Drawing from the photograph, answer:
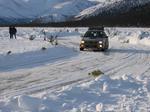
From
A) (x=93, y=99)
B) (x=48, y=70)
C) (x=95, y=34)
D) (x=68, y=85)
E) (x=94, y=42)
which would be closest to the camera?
(x=93, y=99)

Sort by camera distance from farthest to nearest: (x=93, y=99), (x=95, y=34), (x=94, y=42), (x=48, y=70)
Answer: (x=95, y=34)
(x=94, y=42)
(x=48, y=70)
(x=93, y=99)

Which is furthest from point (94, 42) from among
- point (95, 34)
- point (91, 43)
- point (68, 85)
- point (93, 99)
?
point (93, 99)

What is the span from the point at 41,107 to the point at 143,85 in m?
4.46

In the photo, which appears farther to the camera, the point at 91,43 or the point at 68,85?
the point at 91,43

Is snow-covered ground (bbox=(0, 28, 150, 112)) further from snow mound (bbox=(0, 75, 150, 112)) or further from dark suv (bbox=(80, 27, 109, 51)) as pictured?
dark suv (bbox=(80, 27, 109, 51))

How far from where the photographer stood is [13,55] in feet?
79.1

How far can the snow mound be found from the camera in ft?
33.1

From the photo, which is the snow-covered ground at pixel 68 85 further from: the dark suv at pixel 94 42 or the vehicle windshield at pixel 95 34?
the vehicle windshield at pixel 95 34

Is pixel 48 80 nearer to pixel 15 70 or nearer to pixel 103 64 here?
pixel 15 70

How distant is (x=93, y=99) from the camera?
11383 mm

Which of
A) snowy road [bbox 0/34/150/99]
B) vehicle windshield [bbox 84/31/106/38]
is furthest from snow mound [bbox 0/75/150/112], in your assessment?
vehicle windshield [bbox 84/31/106/38]

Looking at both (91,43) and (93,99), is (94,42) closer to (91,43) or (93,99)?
(91,43)

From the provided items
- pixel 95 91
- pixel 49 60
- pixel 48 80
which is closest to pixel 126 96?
pixel 95 91

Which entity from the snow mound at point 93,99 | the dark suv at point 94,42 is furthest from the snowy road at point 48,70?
the dark suv at point 94,42
